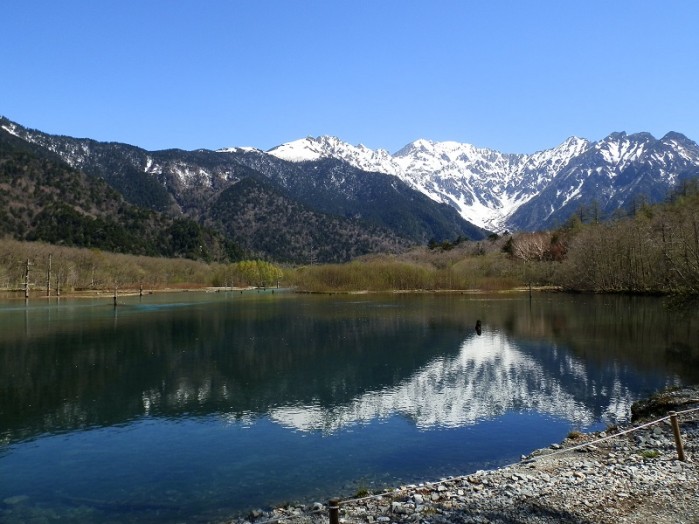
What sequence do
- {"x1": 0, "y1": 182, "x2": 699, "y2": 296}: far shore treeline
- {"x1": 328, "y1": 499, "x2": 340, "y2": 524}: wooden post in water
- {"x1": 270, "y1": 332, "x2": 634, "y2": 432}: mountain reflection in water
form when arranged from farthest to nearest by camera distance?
{"x1": 0, "y1": 182, "x2": 699, "y2": 296}: far shore treeline < {"x1": 270, "y1": 332, "x2": 634, "y2": 432}: mountain reflection in water < {"x1": 328, "y1": 499, "x2": 340, "y2": 524}: wooden post in water

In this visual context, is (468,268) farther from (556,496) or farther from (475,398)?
(556,496)

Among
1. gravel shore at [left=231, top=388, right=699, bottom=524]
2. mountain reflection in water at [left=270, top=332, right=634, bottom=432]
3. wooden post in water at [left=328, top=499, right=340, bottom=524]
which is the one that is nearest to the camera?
wooden post in water at [left=328, top=499, right=340, bottom=524]

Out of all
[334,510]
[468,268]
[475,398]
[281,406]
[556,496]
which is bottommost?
[475,398]

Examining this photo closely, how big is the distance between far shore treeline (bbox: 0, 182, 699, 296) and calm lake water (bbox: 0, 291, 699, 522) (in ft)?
147

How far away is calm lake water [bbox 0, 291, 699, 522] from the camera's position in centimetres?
1483

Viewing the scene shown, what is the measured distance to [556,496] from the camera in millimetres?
11992

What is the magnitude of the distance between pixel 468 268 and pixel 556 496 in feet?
415

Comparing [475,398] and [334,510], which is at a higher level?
[334,510]

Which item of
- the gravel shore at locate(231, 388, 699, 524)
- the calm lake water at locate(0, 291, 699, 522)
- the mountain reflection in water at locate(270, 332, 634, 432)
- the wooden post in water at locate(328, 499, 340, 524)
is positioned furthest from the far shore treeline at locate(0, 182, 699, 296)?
the wooden post in water at locate(328, 499, 340, 524)

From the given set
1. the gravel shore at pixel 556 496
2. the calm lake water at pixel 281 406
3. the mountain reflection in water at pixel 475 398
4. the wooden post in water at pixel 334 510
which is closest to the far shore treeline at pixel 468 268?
the calm lake water at pixel 281 406

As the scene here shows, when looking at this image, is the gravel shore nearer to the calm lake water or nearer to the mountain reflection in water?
the calm lake water

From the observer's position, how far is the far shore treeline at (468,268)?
91562 mm

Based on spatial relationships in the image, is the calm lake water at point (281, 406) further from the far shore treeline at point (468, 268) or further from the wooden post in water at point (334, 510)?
the far shore treeline at point (468, 268)

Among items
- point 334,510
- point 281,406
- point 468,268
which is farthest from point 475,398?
point 468,268
